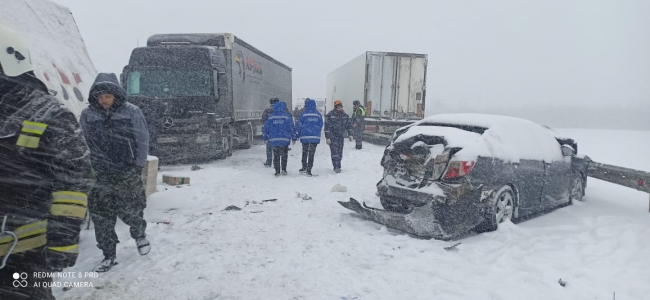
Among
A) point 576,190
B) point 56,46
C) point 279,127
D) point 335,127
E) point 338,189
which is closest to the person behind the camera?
point 576,190

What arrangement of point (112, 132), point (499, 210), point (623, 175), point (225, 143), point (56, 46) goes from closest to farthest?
1. point (112, 132)
2. point (499, 210)
3. point (623, 175)
4. point (56, 46)
5. point (225, 143)

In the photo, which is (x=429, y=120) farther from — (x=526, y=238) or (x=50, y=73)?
(x=50, y=73)

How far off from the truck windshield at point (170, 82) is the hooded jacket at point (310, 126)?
10.1 ft

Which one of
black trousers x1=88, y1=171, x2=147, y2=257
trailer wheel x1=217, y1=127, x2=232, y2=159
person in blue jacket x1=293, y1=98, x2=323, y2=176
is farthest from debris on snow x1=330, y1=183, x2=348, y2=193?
trailer wheel x1=217, y1=127, x2=232, y2=159

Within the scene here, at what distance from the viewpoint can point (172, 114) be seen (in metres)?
10.9

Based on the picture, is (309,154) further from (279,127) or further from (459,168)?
(459,168)

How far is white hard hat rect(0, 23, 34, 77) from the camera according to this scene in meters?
1.73

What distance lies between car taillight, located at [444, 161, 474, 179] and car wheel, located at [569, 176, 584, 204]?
3.17m

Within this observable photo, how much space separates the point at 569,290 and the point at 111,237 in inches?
175

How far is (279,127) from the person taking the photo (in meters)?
9.38

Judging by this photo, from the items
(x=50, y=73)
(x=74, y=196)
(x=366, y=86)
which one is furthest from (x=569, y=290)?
(x=366, y=86)

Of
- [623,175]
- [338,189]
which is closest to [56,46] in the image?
[338,189]

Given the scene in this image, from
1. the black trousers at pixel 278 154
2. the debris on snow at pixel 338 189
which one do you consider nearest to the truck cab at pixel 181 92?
the black trousers at pixel 278 154

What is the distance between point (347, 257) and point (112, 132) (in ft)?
Answer: 9.12
